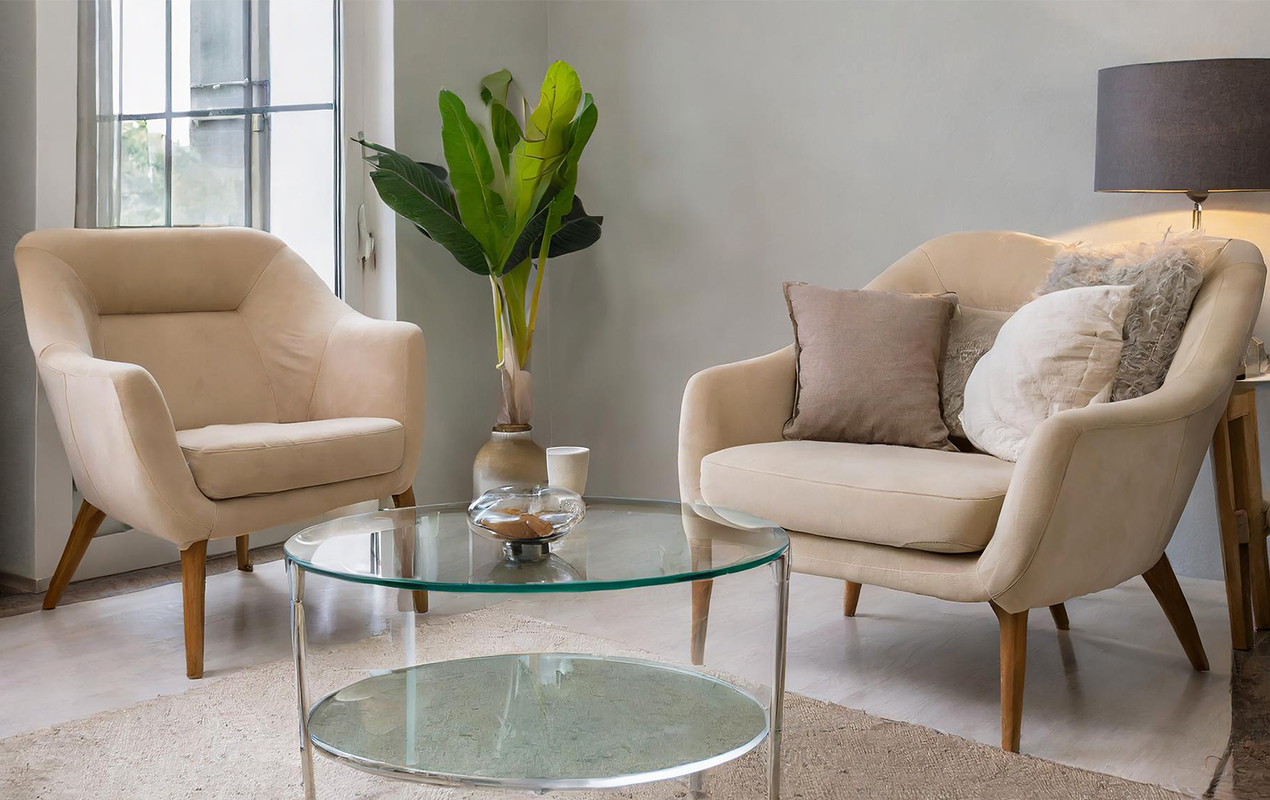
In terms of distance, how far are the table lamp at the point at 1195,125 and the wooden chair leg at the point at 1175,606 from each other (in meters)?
0.90

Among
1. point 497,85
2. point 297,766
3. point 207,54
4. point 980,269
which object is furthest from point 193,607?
point 497,85

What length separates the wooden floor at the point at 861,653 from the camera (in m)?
2.00

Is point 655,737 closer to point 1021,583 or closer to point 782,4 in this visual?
point 1021,583

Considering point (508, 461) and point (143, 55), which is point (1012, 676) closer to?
point (508, 461)

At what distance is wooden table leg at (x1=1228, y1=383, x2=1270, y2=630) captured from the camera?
246cm

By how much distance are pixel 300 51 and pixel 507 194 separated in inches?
32.3

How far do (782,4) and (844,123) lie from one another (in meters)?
0.47

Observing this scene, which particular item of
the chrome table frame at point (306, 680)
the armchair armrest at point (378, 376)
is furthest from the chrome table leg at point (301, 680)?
the armchair armrest at point (378, 376)

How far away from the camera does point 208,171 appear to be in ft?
10.9

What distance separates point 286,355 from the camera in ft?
10.1

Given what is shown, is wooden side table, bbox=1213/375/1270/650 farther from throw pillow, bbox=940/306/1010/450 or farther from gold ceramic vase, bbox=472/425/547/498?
gold ceramic vase, bbox=472/425/547/498

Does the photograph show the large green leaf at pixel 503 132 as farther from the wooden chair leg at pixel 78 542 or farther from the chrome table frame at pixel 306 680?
the chrome table frame at pixel 306 680

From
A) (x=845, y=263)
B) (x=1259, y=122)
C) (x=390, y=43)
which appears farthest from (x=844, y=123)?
(x=390, y=43)

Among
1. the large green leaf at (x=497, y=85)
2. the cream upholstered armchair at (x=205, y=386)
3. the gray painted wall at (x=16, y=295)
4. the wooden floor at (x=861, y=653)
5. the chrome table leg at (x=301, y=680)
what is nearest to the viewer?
the chrome table leg at (x=301, y=680)
